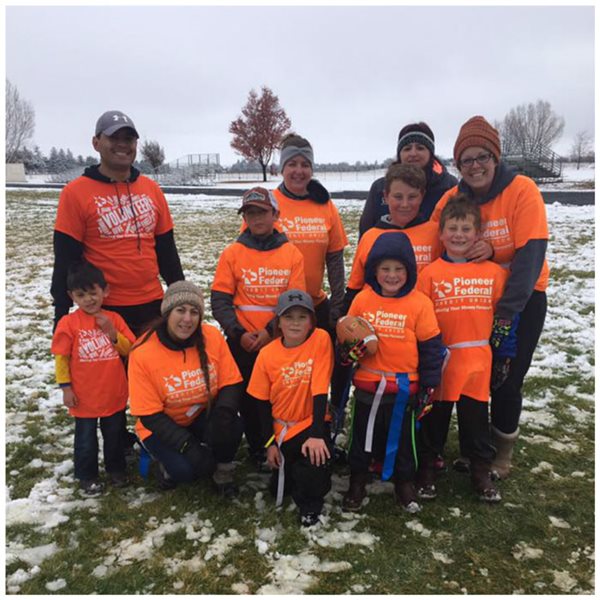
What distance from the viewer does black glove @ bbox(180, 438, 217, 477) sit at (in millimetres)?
3283

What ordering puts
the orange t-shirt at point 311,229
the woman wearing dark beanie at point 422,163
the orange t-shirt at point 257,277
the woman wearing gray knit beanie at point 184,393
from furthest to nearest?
1. the orange t-shirt at point 311,229
2. the woman wearing dark beanie at point 422,163
3. the orange t-shirt at point 257,277
4. the woman wearing gray knit beanie at point 184,393

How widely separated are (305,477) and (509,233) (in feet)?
6.98

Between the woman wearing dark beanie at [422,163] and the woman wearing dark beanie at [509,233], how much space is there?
18cm

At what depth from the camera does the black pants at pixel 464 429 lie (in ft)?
10.8

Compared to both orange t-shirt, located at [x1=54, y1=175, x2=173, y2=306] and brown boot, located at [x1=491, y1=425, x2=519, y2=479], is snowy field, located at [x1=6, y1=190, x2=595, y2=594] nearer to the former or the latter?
brown boot, located at [x1=491, y1=425, x2=519, y2=479]

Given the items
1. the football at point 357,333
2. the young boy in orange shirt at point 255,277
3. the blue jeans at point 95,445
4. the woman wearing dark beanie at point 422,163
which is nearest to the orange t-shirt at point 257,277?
the young boy in orange shirt at point 255,277

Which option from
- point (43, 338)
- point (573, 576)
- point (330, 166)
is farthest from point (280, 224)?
point (330, 166)

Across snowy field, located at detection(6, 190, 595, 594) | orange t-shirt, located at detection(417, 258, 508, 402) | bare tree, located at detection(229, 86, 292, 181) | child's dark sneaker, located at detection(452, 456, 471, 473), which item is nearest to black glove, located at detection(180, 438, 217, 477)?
snowy field, located at detection(6, 190, 595, 594)

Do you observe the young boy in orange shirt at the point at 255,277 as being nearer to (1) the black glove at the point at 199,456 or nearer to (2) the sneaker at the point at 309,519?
(1) the black glove at the point at 199,456

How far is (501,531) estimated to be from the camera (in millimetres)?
3000

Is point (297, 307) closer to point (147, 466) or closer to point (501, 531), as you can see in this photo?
point (147, 466)

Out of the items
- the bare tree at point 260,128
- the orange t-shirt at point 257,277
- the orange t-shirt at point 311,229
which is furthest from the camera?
the bare tree at point 260,128

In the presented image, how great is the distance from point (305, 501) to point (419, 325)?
1.40 metres

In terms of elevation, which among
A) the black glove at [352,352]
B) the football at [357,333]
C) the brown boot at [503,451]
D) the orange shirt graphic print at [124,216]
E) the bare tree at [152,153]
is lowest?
the brown boot at [503,451]
